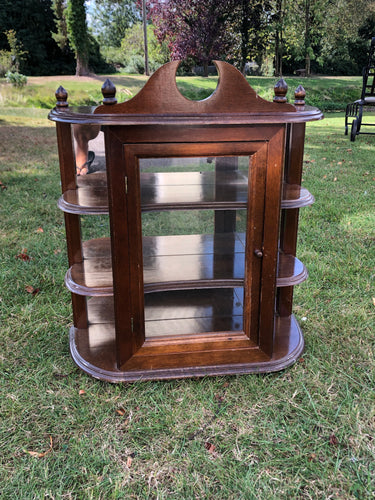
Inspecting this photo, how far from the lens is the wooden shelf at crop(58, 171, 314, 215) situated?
1.90m

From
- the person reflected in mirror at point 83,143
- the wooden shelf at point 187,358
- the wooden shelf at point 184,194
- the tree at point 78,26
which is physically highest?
the tree at point 78,26

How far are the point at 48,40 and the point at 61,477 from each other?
23.9m

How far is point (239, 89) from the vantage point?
168 centimetres

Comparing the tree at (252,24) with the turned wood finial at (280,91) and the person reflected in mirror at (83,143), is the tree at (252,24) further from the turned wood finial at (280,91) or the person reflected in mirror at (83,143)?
the turned wood finial at (280,91)

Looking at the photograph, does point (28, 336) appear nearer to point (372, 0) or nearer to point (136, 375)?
point (136, 375)

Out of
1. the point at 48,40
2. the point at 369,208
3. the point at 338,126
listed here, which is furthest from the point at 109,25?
the point at 369,208

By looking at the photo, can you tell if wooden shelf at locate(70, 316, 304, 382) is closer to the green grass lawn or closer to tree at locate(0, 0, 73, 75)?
the green grass lawn

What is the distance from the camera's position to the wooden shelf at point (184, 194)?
1.90 meters

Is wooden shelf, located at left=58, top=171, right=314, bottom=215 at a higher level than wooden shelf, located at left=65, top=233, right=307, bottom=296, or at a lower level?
higher

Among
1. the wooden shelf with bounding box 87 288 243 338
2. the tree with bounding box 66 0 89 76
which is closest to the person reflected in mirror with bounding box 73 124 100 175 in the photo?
the wooden shelf with bounding box 87 288 243 338

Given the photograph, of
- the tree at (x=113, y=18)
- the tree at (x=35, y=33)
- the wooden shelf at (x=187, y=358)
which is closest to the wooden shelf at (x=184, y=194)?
the wooden shelf at (x=187, y=358)

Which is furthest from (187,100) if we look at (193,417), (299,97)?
(193,417)

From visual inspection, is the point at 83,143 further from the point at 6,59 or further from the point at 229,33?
the point at 229,33

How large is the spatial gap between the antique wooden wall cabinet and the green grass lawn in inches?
4.8
